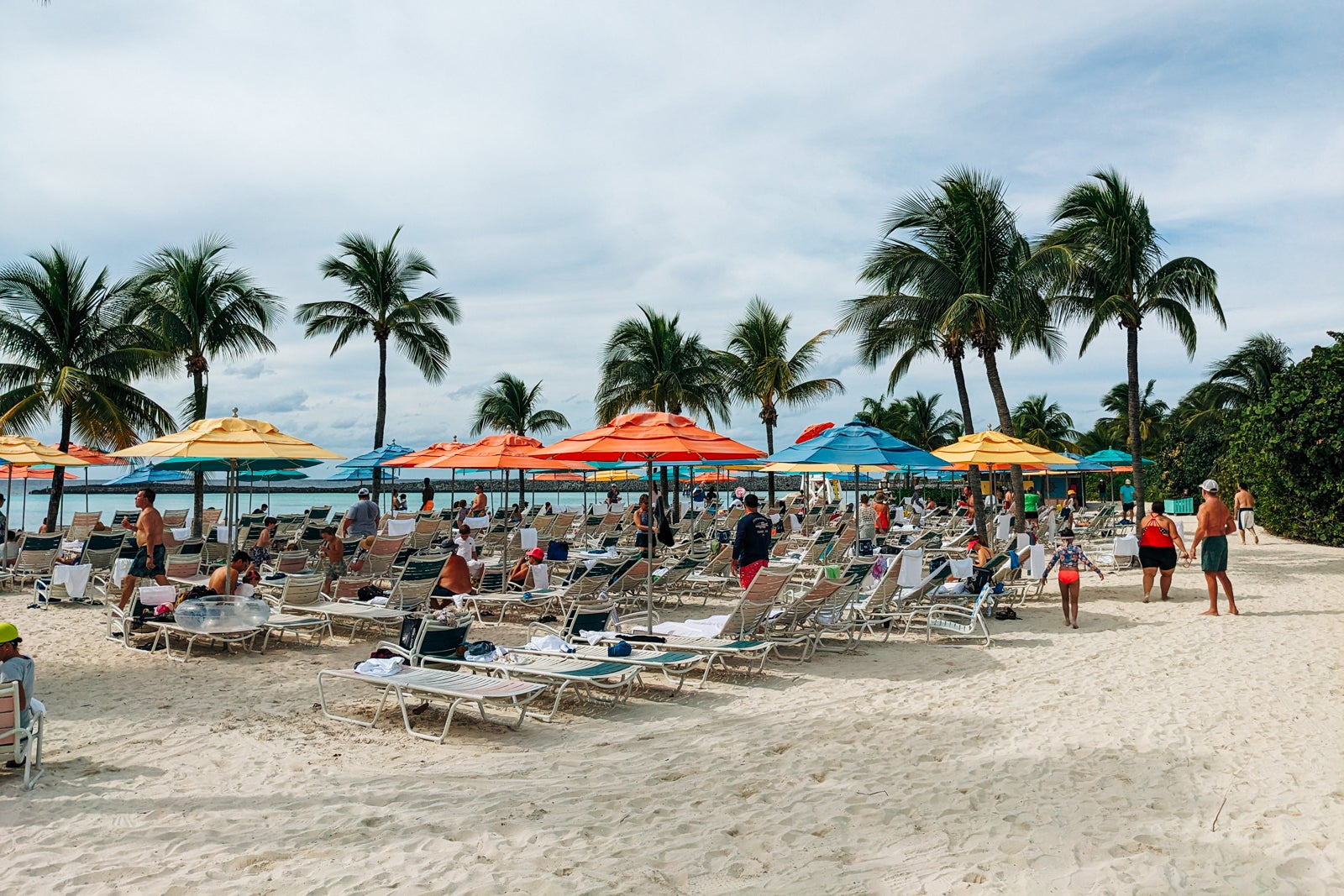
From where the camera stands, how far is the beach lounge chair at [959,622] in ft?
30.6

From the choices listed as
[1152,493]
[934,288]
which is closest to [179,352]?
[934,288]

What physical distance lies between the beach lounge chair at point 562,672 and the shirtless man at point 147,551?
14.4 ft

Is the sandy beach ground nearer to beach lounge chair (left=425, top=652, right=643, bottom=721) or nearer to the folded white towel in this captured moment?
beach lounge chair (left=425, top=652, right=643, bottom=721)

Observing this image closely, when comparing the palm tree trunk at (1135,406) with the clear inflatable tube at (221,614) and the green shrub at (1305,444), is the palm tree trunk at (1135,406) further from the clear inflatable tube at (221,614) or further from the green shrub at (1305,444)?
the clear inflatable tube at (221,614)

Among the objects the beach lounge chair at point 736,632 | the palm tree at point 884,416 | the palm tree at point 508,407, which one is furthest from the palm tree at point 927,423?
the beach lounge chair at point 736,632

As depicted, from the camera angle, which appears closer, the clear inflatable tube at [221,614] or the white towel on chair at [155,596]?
the clear inflatable tube at [221,614]

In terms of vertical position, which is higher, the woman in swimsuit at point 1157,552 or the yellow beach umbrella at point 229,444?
the yellow beach umbrella at point 229,444

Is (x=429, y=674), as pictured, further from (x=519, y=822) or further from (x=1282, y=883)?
(x=1282, y=883)

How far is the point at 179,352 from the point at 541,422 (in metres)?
16.0

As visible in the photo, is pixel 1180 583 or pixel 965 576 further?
pixel 1180 583

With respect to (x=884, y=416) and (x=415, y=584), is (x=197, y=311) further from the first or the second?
(x=884, y=416)

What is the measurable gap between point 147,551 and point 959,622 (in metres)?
8.16

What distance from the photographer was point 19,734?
16.5 ft

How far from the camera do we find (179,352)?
69.8 ft
